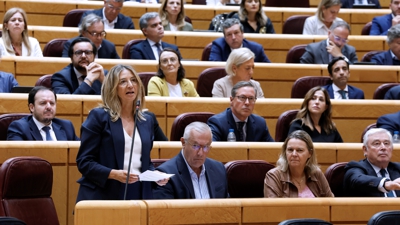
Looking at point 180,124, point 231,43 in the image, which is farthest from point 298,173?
point 231,43

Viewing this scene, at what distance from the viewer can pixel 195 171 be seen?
257 cm

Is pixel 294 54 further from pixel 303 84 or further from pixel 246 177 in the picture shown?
pixel 246 177

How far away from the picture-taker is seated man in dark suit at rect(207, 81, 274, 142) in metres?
3.20

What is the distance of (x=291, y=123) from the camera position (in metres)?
3.32

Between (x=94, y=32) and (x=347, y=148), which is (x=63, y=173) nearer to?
(x=347, y=148)

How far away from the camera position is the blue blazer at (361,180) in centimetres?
283

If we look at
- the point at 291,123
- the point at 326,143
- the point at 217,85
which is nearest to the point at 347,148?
the point at 326,143

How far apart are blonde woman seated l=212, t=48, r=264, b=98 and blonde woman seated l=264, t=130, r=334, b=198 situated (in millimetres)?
959

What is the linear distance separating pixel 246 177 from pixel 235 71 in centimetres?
104

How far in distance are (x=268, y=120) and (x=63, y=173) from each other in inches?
45.7

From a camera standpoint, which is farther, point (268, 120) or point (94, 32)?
point (94, 32)

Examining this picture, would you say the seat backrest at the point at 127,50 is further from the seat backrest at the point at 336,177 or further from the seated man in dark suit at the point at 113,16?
the seat backrest at the point at 336,177

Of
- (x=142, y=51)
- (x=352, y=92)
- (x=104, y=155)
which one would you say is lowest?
(x=104, y=155)

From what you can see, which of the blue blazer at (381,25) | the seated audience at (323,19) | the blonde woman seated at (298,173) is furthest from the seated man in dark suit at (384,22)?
the blonde woman seated at (298,173)
